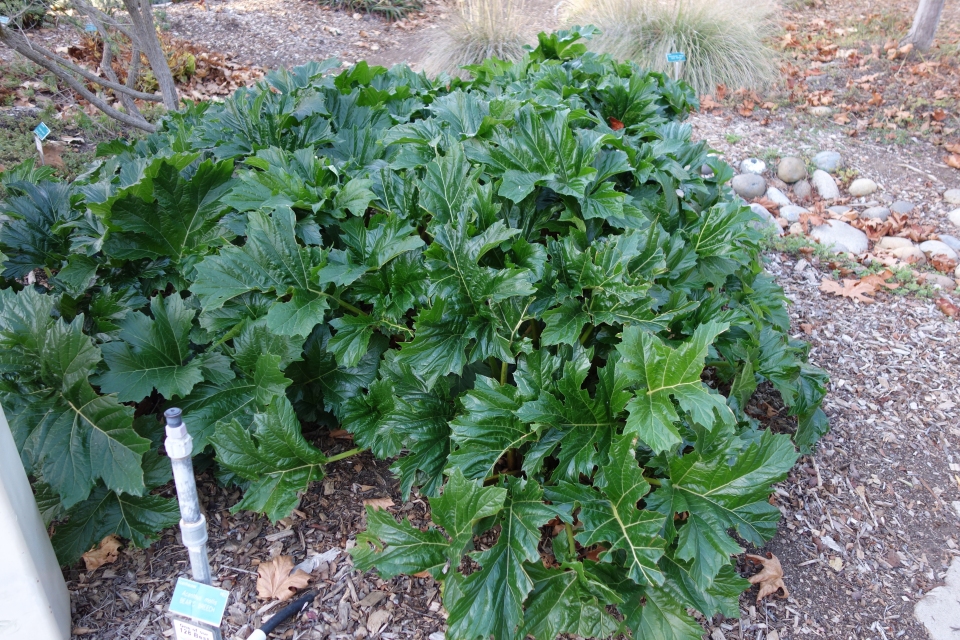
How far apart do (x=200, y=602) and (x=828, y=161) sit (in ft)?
19.8

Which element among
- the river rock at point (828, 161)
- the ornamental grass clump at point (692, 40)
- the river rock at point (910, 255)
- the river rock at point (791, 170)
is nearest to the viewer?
the river rock at point (910, 255)

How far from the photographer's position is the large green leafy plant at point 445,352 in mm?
1854

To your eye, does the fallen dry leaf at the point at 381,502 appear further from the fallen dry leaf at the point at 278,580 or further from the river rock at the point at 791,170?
the river rock at the point at 791,170

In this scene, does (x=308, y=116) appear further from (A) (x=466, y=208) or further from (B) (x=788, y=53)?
(B) (x=788, y=53)

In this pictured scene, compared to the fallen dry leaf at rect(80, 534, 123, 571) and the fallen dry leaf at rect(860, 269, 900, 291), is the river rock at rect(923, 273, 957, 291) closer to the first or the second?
the fallen dry leaf at rect(860, 269, 900, 291)

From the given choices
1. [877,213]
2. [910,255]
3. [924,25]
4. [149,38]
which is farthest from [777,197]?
[149,38]

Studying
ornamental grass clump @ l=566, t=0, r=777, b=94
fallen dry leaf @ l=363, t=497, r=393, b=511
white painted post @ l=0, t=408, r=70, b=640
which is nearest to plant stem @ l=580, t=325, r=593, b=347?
fallen dry leaf @ l=363, t=497, r=393, b=511

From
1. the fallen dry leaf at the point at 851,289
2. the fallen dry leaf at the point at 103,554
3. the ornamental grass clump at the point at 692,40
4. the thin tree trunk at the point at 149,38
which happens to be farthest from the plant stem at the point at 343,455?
the ornamental grass clump at the point at 692,40

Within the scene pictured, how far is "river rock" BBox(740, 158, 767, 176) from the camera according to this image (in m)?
5.64

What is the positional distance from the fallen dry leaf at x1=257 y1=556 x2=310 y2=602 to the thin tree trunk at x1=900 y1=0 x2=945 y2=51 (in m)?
8.87

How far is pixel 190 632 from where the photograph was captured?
1.58 metres

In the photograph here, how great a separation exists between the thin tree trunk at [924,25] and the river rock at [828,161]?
10.4 feet

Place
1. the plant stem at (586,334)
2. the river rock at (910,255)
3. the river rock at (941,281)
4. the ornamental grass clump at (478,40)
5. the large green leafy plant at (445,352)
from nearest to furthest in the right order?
the large green leafy plant at (445,352)
the plant stem at (586,334)
the river rock at (941,281)
the river rock at (910,255)
the ornamental grass clump at (478,40)

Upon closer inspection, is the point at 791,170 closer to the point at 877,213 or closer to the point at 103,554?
the point at 877,213
